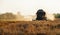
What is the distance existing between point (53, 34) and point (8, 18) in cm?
45

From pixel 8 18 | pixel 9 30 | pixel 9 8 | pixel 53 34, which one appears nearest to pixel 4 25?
pixel 9 30

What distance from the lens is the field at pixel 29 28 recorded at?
1.30m

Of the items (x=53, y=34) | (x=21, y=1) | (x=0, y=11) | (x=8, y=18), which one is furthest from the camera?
(x=21, y=1)

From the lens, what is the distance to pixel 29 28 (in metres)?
1.33

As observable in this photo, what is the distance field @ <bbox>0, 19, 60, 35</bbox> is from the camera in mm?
1299

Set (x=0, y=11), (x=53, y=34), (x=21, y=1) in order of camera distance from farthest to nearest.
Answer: (x=21, y=1) → (x=0, y=11) → (x=53, y=34)

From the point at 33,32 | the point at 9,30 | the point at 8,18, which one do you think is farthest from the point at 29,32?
the point at 8,18

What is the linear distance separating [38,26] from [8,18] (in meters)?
0.32

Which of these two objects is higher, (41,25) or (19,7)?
(19,7)

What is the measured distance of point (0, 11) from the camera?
1.80 metres

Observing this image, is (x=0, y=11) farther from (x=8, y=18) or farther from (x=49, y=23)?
(x=49, y=23)

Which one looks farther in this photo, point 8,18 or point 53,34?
point 8,18

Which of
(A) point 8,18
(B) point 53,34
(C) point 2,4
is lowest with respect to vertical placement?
(B) point 53,34

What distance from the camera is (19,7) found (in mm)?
1935
